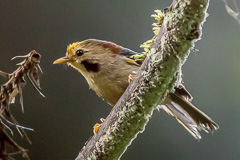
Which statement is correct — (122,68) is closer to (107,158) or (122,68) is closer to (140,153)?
(107,158)

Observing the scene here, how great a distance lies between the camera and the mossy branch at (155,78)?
571mm

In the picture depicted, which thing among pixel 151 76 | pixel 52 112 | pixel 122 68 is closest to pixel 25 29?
pixel 52 112

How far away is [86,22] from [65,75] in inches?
9.2

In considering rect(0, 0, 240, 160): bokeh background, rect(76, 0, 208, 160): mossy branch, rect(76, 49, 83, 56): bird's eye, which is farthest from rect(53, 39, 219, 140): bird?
rect(76, 0, 208, 160): mossy branch

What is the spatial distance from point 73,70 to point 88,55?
0.22m

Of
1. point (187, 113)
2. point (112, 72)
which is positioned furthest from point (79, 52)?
point (187, 113)

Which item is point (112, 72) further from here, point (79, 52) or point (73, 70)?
point (73, 70)

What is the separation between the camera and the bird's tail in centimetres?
97

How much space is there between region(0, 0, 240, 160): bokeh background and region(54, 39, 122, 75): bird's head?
142mm

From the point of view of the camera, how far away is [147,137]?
4.69 feet

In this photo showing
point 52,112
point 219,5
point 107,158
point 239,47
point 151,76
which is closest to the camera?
point 151,76

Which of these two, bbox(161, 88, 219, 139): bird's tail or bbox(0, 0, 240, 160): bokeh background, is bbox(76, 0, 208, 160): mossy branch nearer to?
bbox(161, 88, 219, 139): bird's tail

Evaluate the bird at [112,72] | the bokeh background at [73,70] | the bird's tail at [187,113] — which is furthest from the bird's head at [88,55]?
the bird's tail at [187,113]

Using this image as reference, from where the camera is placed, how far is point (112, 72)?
3.43 ft
